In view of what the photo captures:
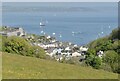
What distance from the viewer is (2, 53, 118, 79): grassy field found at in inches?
435

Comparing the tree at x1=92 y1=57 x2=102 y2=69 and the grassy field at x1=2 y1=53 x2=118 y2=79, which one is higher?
the grassy field at x1=2 y1=53 x2=118 y2=79

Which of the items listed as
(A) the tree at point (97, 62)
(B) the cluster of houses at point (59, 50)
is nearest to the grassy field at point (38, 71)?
(A) the tree at point (97, 62)

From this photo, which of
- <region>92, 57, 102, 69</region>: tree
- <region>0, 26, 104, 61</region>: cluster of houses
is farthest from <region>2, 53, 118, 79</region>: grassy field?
<region>0, 26, 104, 61</region>: cluster of houses

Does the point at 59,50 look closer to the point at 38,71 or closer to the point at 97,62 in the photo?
the point at 97,62

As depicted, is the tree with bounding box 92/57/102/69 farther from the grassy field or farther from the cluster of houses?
the cluster of houses

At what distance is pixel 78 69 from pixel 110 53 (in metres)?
17.1

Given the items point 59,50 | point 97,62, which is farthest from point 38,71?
point 59,50

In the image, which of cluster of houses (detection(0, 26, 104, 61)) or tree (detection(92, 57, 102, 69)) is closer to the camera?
tree (detection(92, 57, 102, 69))

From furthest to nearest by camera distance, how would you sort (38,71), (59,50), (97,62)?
(59,50) → (97,62) → (38,71)

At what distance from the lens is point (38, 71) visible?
1224cm

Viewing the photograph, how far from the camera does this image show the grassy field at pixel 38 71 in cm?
1105

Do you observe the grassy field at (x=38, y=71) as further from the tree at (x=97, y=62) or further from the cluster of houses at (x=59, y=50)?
the cluster of houses at (x=59, y=50)

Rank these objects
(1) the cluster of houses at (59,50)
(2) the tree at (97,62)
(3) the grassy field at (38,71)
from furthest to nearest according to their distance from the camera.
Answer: (1) the cluster of houses at (59,50)
(2) the tree at (97,62)
(3) the grassy field at (38,71)

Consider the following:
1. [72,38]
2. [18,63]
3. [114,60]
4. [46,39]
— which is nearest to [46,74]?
[18,63]
